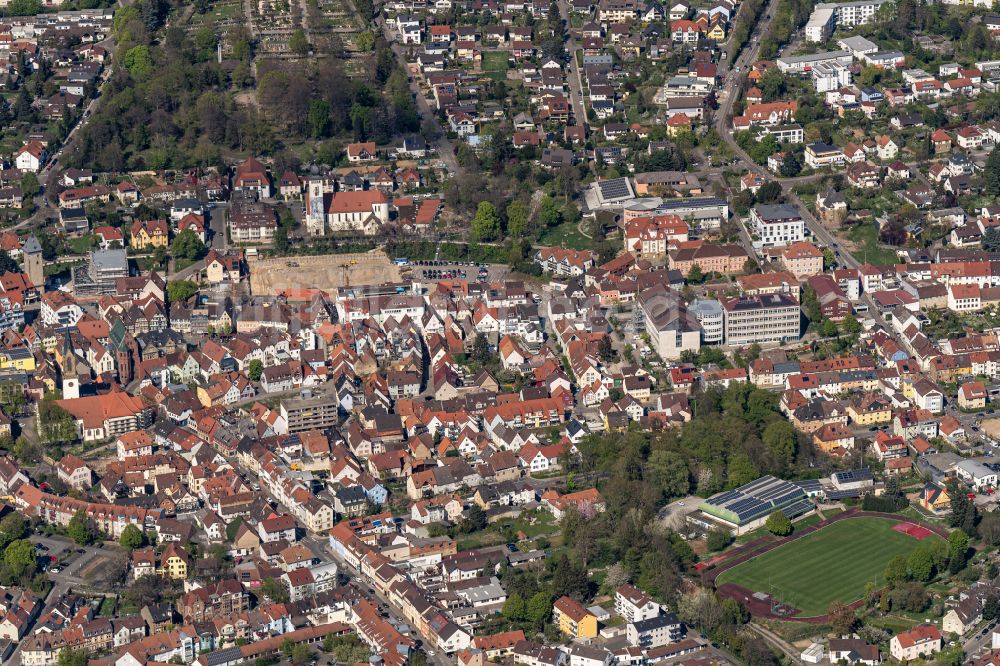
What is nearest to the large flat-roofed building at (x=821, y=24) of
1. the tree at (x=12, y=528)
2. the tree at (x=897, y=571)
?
the tree at (x=897, y=571)

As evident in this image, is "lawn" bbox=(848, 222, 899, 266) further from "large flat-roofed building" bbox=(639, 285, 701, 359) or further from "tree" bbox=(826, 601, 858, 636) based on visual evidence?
"tree" bbox=(826, 601, 858, 636)

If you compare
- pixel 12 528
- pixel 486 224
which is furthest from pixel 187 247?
pixel 12 528

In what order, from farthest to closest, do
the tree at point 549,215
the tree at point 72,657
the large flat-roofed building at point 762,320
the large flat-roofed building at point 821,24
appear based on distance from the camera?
the large flat-roofed building at point 821,24 < the tree at point 549,215 < the large flat-roofed building at point 762,320 < the tree at point 72,657

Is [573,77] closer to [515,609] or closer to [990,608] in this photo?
[515,609]

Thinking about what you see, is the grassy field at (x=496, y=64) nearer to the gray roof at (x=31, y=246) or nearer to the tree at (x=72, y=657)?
the gray roof at (x=31, y=246)

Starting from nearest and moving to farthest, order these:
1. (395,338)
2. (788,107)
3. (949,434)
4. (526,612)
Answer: (526,612), (949,434), (395,338), (788,107)

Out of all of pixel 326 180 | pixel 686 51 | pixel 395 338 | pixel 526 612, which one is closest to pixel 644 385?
pixel 395 338

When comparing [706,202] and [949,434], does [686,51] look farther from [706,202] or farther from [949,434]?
[949,434]
